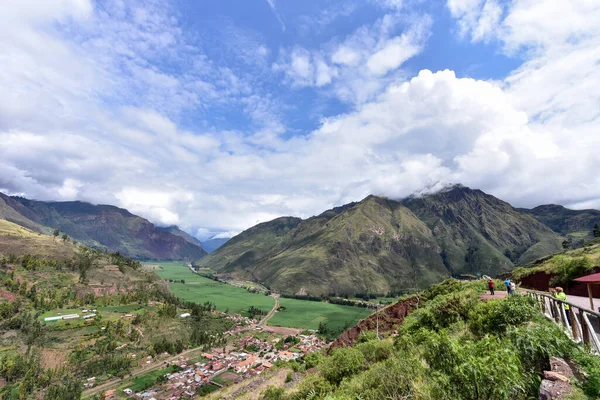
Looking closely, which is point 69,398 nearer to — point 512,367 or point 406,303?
point 406,303

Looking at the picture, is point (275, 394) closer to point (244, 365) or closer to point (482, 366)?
point (482, 366)

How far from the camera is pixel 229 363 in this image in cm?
9944

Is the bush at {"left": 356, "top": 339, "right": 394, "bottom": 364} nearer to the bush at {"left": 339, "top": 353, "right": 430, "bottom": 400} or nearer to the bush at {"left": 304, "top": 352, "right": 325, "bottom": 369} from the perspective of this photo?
the bush at {"left": 339, "top": 353, "right": 430, "bottom": 400}

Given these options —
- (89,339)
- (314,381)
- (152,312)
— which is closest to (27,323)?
(89,339)

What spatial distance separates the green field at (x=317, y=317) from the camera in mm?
154850

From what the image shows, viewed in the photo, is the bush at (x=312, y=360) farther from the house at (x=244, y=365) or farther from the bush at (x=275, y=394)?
the house at (x=244, y=365)

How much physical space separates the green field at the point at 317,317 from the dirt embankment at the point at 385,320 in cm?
11823

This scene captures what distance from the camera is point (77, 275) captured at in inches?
5674

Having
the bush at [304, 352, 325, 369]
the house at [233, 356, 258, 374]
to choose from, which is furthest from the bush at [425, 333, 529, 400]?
the house at [233, 356, 258, 374]

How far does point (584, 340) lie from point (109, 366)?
12320cm

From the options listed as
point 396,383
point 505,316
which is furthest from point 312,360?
point 396,383

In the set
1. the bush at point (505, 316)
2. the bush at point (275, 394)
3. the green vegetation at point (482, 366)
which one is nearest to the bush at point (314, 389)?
the green vegetation at point (482, 366)

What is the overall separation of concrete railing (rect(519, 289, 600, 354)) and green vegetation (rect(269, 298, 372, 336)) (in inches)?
5320

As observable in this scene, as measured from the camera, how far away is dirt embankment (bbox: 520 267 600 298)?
25.8 metres
